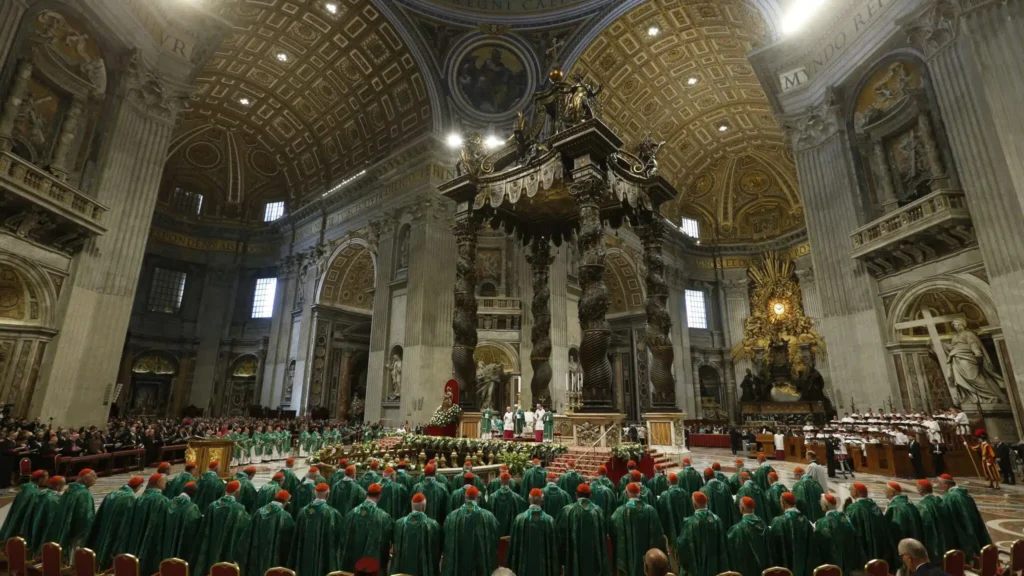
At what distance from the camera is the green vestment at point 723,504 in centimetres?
421

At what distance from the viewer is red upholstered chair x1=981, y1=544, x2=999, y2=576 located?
282cm

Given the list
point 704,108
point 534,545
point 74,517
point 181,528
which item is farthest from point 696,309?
point 74,517

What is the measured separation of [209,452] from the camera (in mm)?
8008

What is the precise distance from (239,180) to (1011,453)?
97.9ft

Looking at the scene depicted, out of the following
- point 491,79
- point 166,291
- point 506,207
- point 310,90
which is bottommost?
point 506,207

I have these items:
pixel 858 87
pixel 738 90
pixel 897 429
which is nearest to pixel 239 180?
pixel 738 90

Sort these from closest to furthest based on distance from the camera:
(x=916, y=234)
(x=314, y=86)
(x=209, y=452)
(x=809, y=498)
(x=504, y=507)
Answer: (x=504, y=507)
(x=809, y=498)
(x=209, y=452)
(x=916, y=234)
(x=314, y=86)

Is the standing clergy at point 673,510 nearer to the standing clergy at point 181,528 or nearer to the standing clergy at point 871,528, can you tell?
the standing clergy at point 871,528

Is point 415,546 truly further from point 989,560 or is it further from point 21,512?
point 989,560

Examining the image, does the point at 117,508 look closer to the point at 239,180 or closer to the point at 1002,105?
the point at 1002,105

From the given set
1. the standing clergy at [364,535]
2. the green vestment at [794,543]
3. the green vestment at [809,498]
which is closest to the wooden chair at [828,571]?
the green vestment at [794,543]

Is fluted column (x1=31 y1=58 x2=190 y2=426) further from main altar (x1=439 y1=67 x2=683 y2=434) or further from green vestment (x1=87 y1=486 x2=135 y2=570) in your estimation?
green vestment (x1=87 y1=486 x2=135 y2=570)

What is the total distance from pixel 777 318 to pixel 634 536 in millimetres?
22038

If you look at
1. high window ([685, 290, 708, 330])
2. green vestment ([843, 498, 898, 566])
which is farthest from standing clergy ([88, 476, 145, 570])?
high window ([685, 290, 708, 330])
